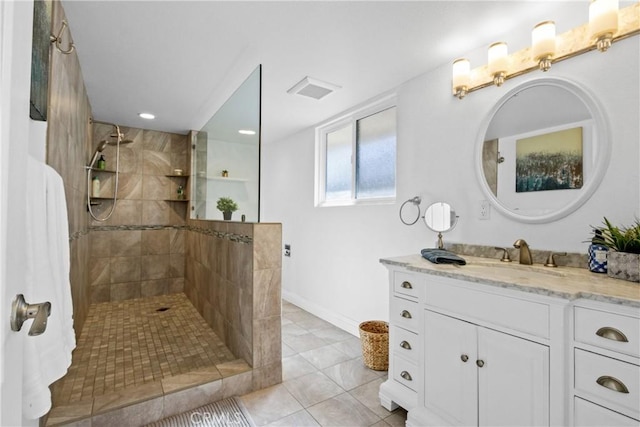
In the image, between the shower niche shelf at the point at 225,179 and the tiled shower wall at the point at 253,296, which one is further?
the shower niche shelf at the point at 225,179

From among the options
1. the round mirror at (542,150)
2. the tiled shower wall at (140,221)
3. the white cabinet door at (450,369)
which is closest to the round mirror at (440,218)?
the round mirror at (542,150)

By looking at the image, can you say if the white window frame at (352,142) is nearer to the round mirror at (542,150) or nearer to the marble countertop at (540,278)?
the round mirror at (542,150)

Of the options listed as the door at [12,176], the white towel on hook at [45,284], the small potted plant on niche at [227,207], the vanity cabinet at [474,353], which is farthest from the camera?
the small potted plant on niche at [227,207]

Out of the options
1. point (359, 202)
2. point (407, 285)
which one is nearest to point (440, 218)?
point (407, 285)

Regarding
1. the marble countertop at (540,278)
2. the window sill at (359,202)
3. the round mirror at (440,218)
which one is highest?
the window sill at (359,202)

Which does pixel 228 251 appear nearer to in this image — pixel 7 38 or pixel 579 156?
pixel 7 38

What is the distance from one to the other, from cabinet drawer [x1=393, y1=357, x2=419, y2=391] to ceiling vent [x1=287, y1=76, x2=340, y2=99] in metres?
2.09

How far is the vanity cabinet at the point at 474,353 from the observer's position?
1.16 meters

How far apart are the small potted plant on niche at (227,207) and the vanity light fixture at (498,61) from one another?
2.04 m

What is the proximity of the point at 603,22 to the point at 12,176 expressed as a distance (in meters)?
2.12

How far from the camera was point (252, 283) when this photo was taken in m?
2.06

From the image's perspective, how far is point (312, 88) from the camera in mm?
2582

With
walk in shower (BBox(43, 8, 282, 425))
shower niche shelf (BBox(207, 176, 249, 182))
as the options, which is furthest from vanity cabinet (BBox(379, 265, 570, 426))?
shower niche shelf (BBox(207, 176, 249, 182))

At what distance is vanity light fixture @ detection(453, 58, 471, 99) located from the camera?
1.95m
